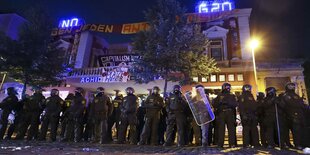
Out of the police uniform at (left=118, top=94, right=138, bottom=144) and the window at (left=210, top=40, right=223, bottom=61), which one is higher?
the window at (left=210, top=40, right=223, bottom=61)

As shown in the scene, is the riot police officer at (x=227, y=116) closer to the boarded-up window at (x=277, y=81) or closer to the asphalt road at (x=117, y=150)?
the asphalt road at (x=117, y=150)

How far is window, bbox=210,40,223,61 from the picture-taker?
61.2 ft

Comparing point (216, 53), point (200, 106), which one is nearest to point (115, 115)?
point (200, 106)

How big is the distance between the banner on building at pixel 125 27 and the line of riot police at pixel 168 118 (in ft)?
35.8

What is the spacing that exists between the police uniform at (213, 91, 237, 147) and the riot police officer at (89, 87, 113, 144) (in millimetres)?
3834

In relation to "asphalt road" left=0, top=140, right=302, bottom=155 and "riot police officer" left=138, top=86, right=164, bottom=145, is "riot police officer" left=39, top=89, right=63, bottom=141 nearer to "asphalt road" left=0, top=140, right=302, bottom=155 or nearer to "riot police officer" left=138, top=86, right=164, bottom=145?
"asphalt road" left=0, top=140, right=302, bottom=155

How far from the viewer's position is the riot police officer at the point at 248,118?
6.92 meters

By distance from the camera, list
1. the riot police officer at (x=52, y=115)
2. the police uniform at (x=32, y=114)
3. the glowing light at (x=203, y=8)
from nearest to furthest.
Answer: the riot police officer at (x=52, y=115) < the police uniform at (x=32, y=114) < the glowing light at (x=203, y=8)

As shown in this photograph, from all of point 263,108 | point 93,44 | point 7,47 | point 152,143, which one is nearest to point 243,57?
point 263,108

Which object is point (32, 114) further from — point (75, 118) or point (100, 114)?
point (100, 114)

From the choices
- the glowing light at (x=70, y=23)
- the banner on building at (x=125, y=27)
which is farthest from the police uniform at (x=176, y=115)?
the glowing light at (x=70, y=23)

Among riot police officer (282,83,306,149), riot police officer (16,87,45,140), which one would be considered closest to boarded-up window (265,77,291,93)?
riot police officer (282,83,306,149)

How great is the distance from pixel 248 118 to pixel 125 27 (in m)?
16.2

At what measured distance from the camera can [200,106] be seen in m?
7.11
